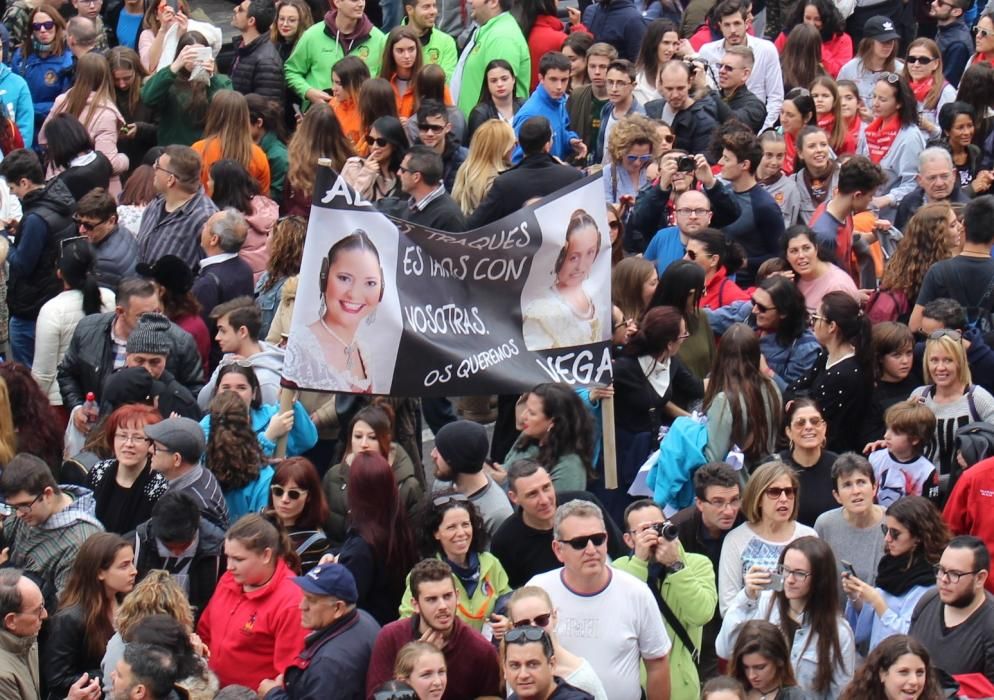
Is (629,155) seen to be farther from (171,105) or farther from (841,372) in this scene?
(171,105)

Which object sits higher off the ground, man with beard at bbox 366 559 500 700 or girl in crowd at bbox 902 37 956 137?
girl in crowd at bbox 902 37 956 137

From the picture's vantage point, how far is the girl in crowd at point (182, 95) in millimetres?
14352

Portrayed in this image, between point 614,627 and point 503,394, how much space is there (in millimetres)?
2360

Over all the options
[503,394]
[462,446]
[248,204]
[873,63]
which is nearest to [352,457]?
[462,446]

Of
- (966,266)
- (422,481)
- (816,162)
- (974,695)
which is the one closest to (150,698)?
(422,481)

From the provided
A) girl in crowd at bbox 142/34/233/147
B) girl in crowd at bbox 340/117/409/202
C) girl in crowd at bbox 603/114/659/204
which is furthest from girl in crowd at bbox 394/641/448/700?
girl in crowd at bbox 142/34/233/147

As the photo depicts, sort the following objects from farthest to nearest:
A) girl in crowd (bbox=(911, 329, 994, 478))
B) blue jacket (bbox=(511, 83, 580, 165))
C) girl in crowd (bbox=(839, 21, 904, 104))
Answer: girl in crowd (bbox=(839, 21, 904, 104)) < blue jacket (bbox=(511, 83, 580, 165)) < girl in crowd (bbox=(911, 329, 994, 478))

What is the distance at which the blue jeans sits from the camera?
40.5ft

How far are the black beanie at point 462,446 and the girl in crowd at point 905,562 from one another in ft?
5.54

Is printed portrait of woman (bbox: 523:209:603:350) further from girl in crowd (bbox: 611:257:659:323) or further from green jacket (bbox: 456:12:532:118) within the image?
green jacket (bbox: 456:12:532:118)

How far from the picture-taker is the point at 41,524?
9188 millimetres

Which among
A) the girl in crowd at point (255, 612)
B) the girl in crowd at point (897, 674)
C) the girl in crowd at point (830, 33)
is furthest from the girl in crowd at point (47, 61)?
the girl in crowd at point (897, 674)

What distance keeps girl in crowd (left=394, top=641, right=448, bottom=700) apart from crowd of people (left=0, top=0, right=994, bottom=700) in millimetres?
14

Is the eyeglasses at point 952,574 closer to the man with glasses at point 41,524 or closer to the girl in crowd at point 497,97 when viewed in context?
the man with glasses at point 41,524
